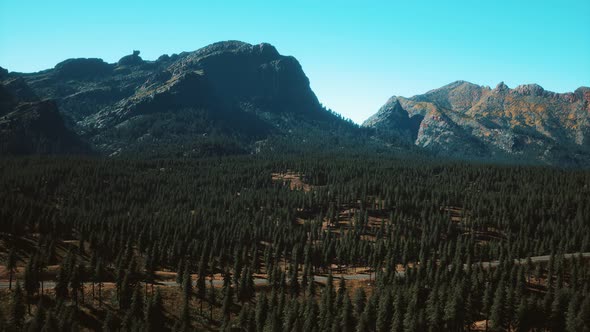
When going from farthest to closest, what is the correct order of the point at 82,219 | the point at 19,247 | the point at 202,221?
the point at 202,221 → the point at 82,219 → the point at 19,247

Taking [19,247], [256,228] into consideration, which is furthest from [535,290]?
[19,247]

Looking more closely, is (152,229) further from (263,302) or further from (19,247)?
(263,302)

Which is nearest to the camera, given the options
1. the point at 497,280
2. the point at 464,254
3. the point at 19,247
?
the point at 497,280

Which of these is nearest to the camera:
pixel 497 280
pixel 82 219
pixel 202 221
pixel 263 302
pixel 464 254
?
pixel 263 302

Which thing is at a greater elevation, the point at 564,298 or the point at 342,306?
the point at 564,298

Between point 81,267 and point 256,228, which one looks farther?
point 256,228

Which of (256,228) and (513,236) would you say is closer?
(256,228)

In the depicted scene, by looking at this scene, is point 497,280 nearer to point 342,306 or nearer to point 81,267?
point 342,306

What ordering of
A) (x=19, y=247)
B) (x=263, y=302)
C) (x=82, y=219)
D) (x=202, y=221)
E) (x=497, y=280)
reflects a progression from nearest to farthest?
(x=263, y=302), (x=497, y=280), (x=19, y=247), (x=82, y=219), (x=202, y=221)

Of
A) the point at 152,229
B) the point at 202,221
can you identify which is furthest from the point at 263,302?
the point at 202,221
